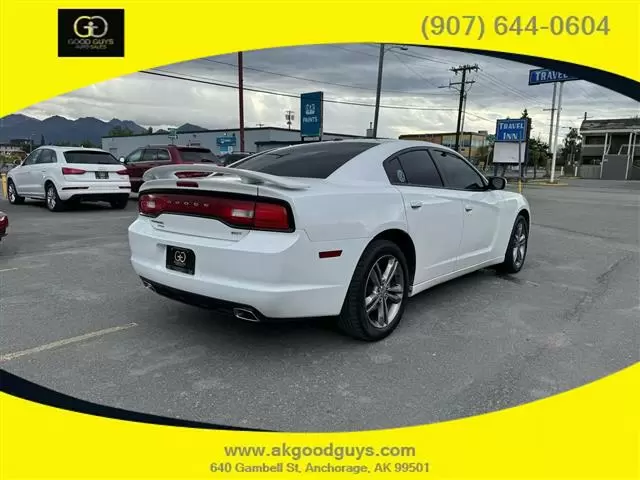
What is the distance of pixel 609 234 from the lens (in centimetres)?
1006

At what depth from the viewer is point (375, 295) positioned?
3.74 metres

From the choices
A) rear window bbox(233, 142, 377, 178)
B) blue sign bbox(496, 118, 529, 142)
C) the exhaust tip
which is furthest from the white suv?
blue sign bbox(496, 118, 529, 142)

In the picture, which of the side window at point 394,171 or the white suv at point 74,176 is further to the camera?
the white suv at point 74,176

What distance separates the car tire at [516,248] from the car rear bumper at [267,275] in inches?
125

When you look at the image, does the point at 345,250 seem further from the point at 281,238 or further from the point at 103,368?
the point at 103,368

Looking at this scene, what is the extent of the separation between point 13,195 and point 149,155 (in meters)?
3.86

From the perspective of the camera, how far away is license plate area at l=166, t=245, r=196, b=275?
3.35m

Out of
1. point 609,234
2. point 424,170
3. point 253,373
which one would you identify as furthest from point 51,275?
point 609,234

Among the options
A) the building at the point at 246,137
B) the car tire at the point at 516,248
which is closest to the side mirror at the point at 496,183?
the car tire at the point at 516,248

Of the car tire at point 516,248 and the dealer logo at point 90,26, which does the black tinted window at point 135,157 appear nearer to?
the dealer logo at point 90,26

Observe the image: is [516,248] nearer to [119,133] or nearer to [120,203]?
[120,203]

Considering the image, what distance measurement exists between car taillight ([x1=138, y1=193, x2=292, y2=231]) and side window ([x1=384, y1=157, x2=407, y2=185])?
126cm

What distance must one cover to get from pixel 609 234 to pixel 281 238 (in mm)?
9321

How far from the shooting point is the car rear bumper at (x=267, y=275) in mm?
3066
